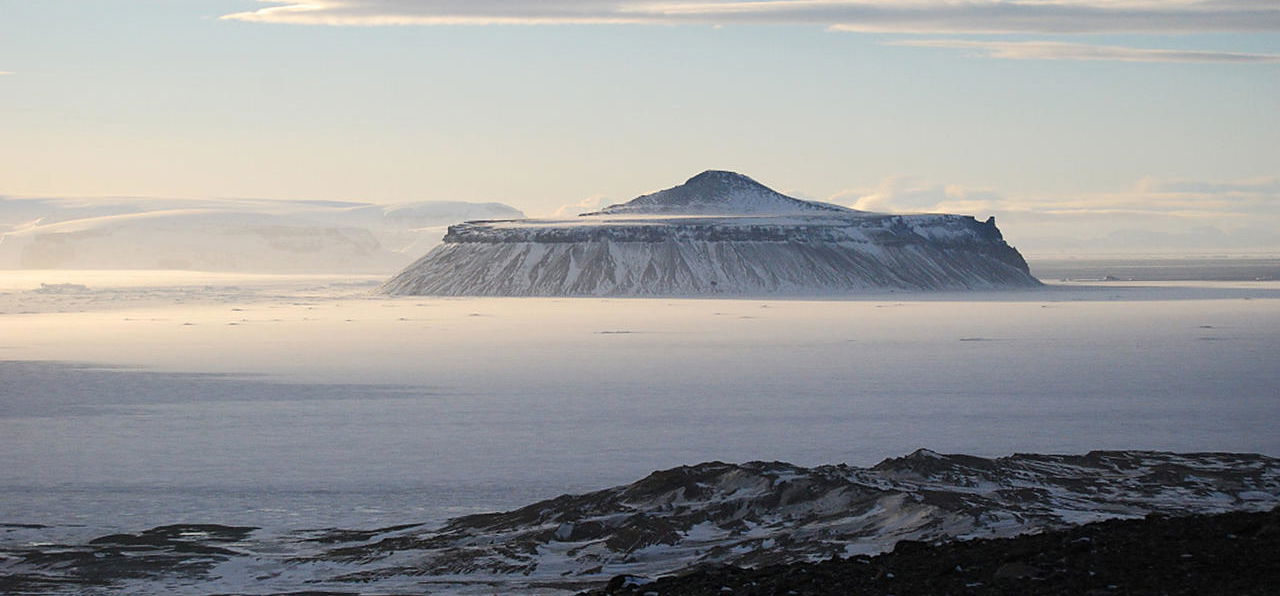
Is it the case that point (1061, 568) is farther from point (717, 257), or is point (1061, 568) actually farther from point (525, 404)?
point (717, 257)

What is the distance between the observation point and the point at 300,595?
20984 mm

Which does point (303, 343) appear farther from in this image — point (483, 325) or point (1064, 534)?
point (1064, 534)

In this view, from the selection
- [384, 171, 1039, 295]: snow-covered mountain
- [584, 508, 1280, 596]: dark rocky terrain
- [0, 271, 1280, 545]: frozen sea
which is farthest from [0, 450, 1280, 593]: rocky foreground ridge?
[384, 171, 1039, 295]: snow-covered mountain

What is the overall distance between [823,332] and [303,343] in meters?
25.6

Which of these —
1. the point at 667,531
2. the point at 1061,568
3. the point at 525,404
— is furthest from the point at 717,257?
the point at 1061,568

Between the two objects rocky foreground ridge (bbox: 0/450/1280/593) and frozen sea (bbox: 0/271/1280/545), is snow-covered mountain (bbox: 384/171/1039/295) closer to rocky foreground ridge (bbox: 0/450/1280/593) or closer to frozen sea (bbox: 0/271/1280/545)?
frozen sea (bbox: 0/271/1280/545)

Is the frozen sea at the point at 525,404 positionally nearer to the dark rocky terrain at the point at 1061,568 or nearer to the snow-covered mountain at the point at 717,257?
the dark rocky terrain at the point at 1061,568

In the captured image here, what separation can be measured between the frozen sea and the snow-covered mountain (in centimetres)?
6585

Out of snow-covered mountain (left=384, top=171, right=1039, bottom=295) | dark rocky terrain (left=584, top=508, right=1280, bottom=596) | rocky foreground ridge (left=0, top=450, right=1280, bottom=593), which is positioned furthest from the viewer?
snow-covered mountain (left=384, top=171, right=1039, bottom=295)

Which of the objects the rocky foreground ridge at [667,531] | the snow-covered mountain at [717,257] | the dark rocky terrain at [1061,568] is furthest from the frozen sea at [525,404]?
the snow-covered mountain at [717,257]

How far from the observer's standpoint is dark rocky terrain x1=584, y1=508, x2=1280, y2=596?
16203 mm

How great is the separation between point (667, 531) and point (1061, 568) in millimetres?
8214

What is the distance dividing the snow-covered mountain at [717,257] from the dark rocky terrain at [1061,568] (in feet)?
438

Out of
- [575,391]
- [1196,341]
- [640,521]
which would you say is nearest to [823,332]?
[1196,341]
